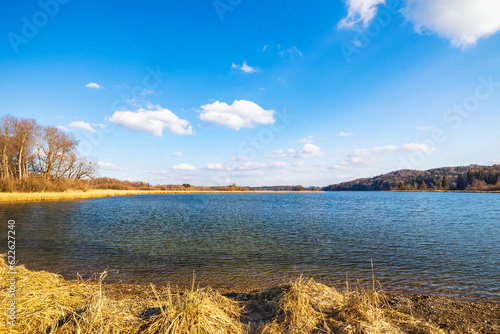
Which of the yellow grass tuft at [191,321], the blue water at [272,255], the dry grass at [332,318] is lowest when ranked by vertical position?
the blue water at [272,255]

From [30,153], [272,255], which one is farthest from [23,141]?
[272,255]

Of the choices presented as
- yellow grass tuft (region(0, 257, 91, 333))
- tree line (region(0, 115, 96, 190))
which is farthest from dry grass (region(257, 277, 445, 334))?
tree line (region(0, 115, 96, 190))

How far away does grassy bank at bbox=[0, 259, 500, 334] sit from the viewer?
387 cm

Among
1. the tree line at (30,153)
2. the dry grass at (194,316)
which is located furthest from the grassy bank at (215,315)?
the tree line at (30,153)

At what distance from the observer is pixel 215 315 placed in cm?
405

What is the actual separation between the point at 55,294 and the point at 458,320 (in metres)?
8.87

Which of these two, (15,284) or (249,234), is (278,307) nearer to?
(15,284)

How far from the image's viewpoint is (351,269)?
1012 cm

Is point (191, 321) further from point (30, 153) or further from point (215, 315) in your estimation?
point (30, 153)

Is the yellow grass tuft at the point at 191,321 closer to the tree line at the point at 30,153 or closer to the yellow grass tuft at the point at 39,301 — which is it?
the yellow grass tuft at the point at 39,301

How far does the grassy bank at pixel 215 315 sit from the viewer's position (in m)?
3.87

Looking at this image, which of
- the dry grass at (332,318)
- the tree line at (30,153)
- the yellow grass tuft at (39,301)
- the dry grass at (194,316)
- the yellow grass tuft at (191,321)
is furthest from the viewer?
the tree line at (30,153)

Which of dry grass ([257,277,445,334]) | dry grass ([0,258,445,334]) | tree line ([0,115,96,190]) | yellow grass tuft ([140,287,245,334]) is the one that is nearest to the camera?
yellow grass tuft ([140,287,245,334])

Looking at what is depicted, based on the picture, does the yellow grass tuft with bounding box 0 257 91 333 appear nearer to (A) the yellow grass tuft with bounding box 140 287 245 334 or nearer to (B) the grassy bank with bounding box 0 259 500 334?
(B) the grassy bank with bounding box 0 259 500 334
